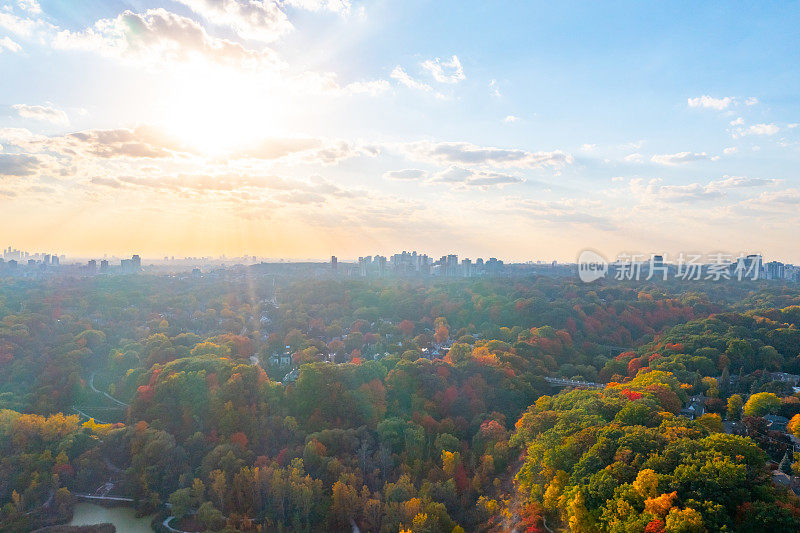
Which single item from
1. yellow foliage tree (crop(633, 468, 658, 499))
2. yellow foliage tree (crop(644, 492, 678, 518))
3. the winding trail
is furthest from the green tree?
the winding trail

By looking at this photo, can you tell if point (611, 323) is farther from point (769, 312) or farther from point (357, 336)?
point (357, 336)

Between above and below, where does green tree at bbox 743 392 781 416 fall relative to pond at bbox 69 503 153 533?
above

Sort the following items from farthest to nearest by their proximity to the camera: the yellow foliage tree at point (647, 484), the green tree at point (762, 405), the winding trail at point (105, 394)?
the winding trail at point (105, 394), the green tree at point (762, 405), the yellow foliage tree at point (647, 484)

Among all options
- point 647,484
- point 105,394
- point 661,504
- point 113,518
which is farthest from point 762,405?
point 105,394

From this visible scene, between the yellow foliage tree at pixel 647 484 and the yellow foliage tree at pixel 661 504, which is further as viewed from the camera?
the yellow foliage tree at pixel 647 484

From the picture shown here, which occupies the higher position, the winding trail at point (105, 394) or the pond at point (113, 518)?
the winding trail at point (105, 394)

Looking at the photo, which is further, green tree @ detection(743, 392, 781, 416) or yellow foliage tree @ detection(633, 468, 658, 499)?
green tree @ detection(743, 392, 781, 416)

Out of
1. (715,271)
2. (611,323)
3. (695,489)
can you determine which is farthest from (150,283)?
(715,271)

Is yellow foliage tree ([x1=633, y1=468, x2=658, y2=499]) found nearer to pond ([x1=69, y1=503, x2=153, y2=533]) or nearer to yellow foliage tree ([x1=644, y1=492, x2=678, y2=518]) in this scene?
yellow foliage tree ([x1=644, y1=492, x2=678, y2=518])

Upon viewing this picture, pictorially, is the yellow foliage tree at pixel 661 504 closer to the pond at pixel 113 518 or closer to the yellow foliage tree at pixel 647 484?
the yellow foliage tree at pixel 647 484

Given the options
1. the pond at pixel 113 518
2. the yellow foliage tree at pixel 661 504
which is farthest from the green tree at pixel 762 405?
the pond at pixel 113 518
